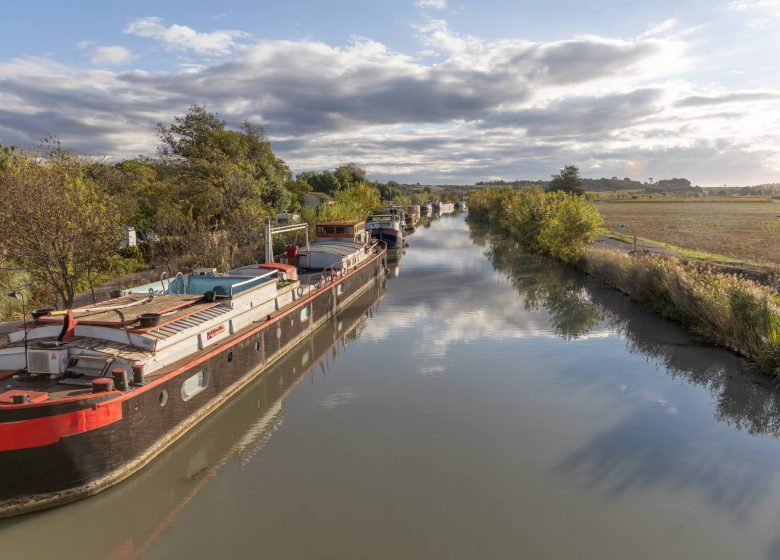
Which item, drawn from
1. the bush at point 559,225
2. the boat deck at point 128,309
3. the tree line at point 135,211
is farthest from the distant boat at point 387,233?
the boat deck at point 128,309

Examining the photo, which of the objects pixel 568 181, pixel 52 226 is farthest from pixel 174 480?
pixel 568 181

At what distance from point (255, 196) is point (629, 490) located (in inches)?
1181

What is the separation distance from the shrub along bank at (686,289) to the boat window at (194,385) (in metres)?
17.8

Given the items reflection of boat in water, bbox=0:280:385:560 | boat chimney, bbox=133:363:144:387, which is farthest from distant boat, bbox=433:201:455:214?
boat chimney, bbox=133:363:144:387

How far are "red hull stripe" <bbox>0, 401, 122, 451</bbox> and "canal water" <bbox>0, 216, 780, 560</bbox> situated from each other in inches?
60.4

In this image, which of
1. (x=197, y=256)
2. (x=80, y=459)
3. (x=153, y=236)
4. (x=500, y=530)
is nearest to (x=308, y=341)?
(x=197, y=256)

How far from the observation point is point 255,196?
35.0m

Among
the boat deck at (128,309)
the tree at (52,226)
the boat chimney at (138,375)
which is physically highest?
the tree at (52,226)

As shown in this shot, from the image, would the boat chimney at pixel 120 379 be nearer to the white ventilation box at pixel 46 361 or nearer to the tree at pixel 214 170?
the white ventilation box at pixel 46 361

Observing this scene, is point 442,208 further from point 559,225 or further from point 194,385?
point 194,385

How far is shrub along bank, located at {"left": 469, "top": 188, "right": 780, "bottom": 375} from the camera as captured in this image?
58.9 feet

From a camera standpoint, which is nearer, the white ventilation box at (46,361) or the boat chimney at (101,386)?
the boat chimney at (101,386)

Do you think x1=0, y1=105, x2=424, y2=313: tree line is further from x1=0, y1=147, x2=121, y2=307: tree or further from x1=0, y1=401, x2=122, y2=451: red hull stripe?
x1=0, y1=401, x2=122, y2=451: red hull stripe

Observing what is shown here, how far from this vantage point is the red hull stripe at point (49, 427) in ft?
29.7
